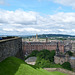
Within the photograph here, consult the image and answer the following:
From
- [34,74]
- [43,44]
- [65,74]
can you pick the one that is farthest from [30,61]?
[43,44]

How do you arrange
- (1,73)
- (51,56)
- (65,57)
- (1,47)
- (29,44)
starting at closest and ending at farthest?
(1,73) < (1,47) < (65,57) < (51,56) < (29,44)

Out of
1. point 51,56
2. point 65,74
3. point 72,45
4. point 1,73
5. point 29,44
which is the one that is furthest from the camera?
point 72,45

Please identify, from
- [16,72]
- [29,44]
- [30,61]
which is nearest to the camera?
[16,72]

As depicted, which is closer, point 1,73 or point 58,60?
point 1,73

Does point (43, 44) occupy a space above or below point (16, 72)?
below

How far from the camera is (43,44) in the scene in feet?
331

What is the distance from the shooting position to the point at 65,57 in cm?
5788

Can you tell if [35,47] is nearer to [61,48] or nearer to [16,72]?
[61,48]

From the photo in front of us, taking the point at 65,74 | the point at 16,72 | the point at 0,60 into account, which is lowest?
the point at 65,74

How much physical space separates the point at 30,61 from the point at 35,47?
160ft

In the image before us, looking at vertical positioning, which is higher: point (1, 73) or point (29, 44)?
point (1, 73)

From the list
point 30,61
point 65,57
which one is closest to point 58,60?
point 65,57

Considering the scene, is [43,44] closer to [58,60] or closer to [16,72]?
[58,60]

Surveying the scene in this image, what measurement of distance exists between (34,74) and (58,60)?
52.2 meters
